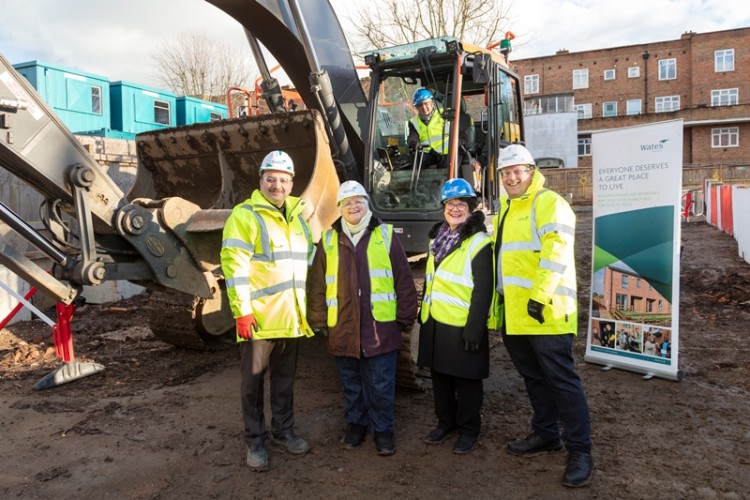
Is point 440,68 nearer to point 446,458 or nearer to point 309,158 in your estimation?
point 309,158

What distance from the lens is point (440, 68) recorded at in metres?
5.56

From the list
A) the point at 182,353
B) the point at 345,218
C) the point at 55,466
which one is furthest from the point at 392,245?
the point at 182,353

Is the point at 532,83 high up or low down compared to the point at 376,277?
up

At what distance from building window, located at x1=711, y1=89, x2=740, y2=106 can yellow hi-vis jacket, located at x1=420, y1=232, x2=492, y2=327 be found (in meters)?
44.1

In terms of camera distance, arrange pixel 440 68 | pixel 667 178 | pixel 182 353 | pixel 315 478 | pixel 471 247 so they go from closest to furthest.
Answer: pixel 315 478, pixel 471 247, pixel 667 178, pixel 440 68, pixel 182 353

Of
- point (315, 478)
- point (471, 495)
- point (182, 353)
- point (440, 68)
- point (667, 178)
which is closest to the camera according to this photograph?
point (471, 495)

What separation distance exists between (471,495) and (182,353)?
3689 mm

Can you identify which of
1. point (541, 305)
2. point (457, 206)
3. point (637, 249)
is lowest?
point (541, 305)

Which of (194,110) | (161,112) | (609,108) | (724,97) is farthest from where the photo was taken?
(609,108)

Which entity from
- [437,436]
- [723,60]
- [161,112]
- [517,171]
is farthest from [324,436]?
[723,60]

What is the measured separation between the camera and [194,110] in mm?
19609

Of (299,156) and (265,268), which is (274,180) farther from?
(299,156)

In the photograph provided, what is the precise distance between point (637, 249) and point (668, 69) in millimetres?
42793

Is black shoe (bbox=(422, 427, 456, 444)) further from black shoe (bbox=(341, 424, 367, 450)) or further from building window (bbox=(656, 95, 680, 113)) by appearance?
building window (bbox=(656, 95, 680, 113))
